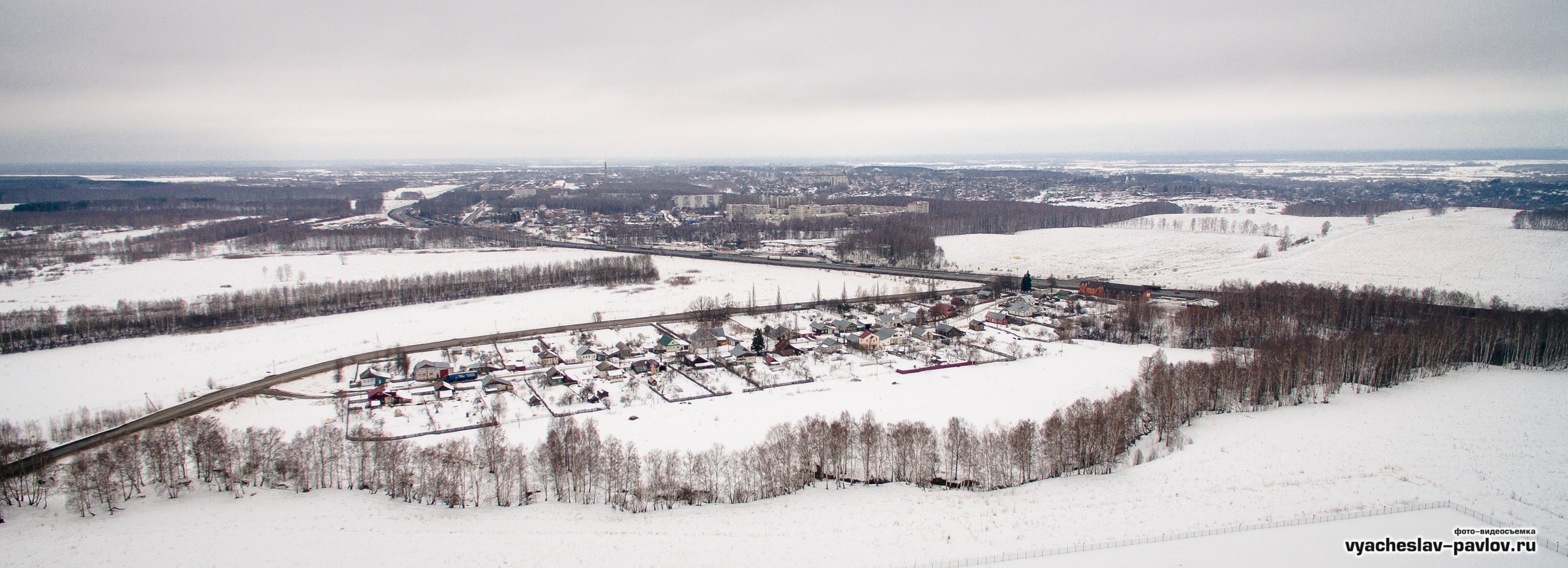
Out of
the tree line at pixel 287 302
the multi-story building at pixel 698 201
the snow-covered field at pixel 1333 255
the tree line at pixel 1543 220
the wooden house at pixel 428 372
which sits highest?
the multi-story building at pixel 698 201

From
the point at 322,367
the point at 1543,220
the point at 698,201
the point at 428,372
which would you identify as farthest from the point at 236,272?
the point at 1543,220

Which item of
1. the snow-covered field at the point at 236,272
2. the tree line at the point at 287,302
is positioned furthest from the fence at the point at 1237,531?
the snow-covered field at the point at 236,272

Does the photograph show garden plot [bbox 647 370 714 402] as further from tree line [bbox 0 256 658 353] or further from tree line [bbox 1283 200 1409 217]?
tree line [bbox 1283 200 1409 217]

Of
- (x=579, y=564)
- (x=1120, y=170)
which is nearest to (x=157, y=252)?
(x=579, y=564)

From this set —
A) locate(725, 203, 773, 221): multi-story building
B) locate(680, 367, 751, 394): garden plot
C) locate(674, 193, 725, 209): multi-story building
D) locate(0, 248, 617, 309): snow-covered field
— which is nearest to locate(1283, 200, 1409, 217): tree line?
locate(725, 203, 773, 221): multi-story building

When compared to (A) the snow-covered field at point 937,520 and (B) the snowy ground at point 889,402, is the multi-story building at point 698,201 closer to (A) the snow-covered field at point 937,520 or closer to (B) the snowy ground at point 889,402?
(B) the snowy ground at point 889,402

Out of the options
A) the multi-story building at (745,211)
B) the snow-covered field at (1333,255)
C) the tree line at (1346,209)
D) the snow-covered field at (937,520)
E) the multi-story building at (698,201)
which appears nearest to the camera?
the snow-covered field at (937,520)
